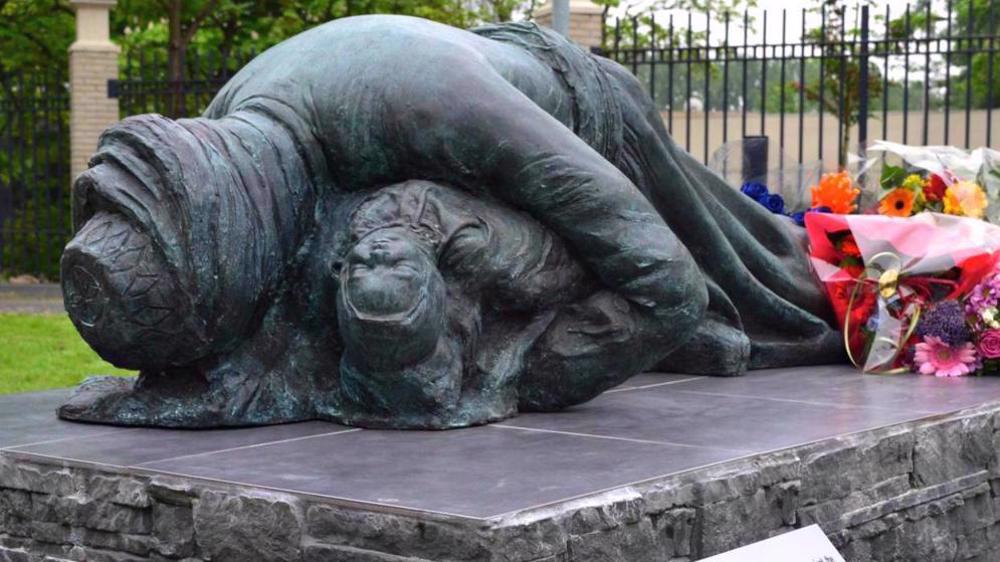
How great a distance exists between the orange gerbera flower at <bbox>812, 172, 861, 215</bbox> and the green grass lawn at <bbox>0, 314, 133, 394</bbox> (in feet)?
12.4

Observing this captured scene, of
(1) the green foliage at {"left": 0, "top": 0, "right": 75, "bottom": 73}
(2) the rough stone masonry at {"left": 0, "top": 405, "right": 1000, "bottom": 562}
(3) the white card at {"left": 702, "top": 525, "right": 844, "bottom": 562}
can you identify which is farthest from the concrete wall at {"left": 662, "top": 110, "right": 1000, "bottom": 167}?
(3) the white card at {"left": 702, "top": 525, "right": 844, "bottom": 562}

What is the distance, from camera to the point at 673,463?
3.22 meters

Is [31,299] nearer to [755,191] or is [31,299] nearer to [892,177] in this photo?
[755,191]

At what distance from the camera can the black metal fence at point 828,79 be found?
13977 millimetres

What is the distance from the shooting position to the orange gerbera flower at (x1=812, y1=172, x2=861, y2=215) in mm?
5848

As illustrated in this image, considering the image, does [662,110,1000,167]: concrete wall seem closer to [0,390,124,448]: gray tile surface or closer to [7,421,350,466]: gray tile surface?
[0,390,124,448]: gray tile surface

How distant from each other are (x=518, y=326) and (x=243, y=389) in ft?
2.46

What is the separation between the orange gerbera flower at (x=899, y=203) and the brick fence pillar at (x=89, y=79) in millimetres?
12115

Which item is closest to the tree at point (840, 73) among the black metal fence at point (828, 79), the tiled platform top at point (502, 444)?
the black metal fence at point (828, 79)

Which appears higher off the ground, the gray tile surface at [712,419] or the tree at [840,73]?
the tree at [840,73]

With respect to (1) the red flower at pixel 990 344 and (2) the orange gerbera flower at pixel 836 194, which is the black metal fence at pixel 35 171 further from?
(1) the red flower at pixel 990 344

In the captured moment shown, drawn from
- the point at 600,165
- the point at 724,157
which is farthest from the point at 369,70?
the point at 724,157

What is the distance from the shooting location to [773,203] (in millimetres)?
6055

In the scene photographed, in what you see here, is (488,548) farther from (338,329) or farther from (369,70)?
(369,70)
